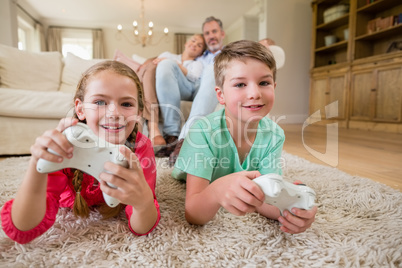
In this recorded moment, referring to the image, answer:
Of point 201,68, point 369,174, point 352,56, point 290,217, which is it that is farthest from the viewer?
point 352,56

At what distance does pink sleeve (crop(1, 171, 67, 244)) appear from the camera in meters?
0.52

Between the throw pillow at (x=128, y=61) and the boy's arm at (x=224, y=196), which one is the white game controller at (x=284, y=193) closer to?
the boy's arm at (x=224, y=196)

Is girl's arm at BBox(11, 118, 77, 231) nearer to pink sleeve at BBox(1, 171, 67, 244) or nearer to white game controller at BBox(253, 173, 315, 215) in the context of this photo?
pink sleeve at BBox(1, 171, 67, 244)

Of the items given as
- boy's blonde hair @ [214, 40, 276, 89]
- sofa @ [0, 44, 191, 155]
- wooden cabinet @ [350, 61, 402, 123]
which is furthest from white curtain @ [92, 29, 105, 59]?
boy's blonde hair @ [214, 40, 276, 89]

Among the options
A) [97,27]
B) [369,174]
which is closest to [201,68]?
[369,174]

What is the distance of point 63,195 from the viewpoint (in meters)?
0.70

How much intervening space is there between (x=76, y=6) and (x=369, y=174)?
6.53m

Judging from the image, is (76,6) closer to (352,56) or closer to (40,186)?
(352,56)

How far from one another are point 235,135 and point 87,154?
19.0 inches

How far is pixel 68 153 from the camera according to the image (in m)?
0.44

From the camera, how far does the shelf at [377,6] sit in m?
3.33

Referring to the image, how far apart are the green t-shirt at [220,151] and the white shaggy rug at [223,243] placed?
13cm

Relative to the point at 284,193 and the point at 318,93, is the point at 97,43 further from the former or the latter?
the point at 284,193

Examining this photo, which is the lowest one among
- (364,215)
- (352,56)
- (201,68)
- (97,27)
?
(364,215)
